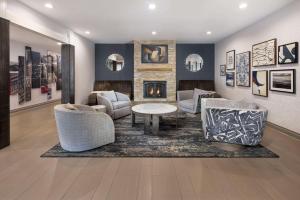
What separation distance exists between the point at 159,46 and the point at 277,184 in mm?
8085

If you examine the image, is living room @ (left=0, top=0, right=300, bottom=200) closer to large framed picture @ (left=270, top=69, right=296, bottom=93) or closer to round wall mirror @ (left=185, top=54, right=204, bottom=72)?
large framed picture @ (left=270, top=69, right=296, bottom=93)

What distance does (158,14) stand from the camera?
211 inches

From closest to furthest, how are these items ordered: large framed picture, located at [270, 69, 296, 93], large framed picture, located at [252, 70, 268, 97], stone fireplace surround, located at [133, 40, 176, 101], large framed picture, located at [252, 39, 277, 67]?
1. large framed picture, located at [270, 69, 296, 93]
2. large framed picture, located at [252, 39, 277, 67]
3. large framed picture, located at [252, 70, 268, 97]
4. stone fireplace surround, located at [133, 40, 176, 101]

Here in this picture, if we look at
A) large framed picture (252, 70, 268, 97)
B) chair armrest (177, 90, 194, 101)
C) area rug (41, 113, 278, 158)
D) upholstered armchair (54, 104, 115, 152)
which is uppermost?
large framed picture (252, 70, 268, 97)

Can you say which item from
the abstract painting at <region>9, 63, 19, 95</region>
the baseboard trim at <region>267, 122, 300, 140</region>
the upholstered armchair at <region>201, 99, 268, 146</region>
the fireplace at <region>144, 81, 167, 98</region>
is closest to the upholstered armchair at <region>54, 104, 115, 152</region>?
the upholstered armchair at <region>201, 99, 268, 146</region>

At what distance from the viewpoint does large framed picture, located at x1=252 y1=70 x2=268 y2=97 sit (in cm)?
567

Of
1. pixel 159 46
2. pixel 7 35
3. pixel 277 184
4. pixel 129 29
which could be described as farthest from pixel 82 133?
pixel 159 46

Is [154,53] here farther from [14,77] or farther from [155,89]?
[14,77]

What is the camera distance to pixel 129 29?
714 centimetres

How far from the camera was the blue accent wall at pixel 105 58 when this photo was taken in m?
10.4

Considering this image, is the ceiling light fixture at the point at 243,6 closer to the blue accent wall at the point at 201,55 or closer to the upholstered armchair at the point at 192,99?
the upholstered armchair at the point at 192,99

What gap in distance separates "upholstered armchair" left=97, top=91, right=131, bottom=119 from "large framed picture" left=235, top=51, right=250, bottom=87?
369 cm

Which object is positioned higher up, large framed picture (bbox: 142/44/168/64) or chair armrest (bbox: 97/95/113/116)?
large framed picture (bbox: 142/44/168/64)

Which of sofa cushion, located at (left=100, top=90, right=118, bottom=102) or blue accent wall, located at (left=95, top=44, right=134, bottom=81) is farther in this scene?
blue accent wall, located at (left=95, top=44, right=134, bottom=81)
